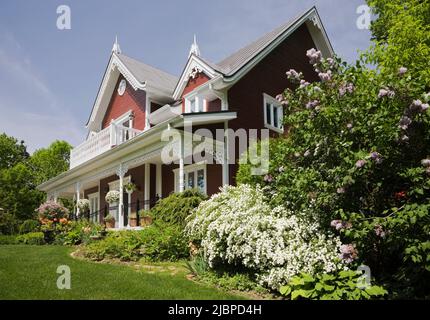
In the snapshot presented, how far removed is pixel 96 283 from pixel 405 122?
558 centimetres

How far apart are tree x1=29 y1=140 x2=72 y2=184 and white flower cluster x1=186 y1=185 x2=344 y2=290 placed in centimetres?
3698

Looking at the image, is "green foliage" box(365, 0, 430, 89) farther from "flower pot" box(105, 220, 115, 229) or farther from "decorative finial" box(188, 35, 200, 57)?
"flower pot" box(105, 220, 115, 229)

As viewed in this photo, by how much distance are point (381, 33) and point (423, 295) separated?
13.6 m

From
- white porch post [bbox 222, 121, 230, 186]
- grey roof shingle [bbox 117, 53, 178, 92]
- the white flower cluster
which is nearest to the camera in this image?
the white flower cluster

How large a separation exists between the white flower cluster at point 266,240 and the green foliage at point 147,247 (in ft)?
4.72

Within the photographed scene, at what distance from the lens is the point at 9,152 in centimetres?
4266

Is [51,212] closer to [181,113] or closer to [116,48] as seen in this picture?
[181,113]

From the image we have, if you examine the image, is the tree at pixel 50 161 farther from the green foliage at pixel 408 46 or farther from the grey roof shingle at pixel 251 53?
the green foliage at pixel 408 46

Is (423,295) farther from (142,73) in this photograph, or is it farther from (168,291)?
(142,73)

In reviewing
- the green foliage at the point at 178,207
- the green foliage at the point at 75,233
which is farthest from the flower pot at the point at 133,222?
the green foliage at the point at 178,207

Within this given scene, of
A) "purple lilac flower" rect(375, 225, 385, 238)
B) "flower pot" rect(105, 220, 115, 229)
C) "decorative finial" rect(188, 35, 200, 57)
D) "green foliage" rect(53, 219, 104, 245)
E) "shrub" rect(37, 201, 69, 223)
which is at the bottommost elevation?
"green foliage" rect(53, 219, 104, 245)

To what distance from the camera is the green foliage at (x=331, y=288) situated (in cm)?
557

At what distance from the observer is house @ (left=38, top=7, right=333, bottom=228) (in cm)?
1359

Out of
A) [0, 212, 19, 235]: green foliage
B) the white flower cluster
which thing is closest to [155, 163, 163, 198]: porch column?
the white flower cluster
